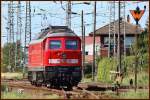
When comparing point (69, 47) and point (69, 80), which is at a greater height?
point (69, 47)

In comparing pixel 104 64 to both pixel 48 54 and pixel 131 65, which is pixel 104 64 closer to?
pixel 131 65

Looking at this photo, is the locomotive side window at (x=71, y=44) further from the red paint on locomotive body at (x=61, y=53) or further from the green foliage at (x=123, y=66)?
the green foliage at (x=123, y=66)

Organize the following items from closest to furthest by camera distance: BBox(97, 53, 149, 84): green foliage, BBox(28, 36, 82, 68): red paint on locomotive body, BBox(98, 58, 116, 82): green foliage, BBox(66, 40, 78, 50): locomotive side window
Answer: BBox(28, 36, 82, 68): red paint on locomotive body, BBox(66, 40, 78, 50): locomotive side window, BBox(97, 53, 149, 84): green foliage, BBox(98, 58, 116, 82): green foliage

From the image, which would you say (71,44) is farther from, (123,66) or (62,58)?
(123,66)

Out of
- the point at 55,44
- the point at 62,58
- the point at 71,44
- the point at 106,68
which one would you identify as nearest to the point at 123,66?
the point at 106,68

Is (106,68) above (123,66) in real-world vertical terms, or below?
below

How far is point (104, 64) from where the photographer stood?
4600cm

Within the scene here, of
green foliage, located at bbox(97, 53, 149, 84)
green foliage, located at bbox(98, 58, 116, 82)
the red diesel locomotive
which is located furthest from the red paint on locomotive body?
green foliage, located at bbox(98, 58, 116, 82)

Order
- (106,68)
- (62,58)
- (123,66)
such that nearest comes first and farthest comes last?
1. (62,58)
2. (106,68)
3. (123,66)

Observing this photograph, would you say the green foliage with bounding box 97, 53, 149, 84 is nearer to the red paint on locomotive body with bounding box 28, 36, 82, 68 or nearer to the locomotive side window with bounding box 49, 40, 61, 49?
the red paint on locomotive body with bounding box 28, 36, 82, 68

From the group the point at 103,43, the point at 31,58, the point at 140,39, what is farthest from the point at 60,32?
the point at 103,43

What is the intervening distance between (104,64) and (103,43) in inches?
1380

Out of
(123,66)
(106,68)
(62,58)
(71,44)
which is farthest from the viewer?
(123,66)

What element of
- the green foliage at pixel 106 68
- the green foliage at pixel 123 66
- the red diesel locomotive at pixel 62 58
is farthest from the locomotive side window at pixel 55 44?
the green foliage at pixel 106 68
